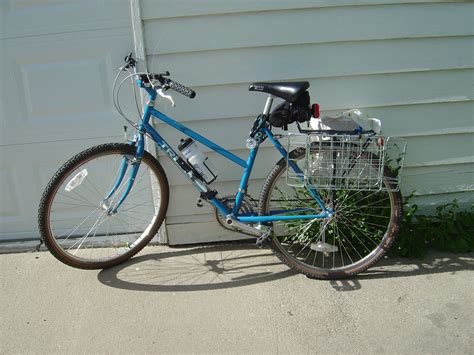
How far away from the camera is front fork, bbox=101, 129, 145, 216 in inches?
112

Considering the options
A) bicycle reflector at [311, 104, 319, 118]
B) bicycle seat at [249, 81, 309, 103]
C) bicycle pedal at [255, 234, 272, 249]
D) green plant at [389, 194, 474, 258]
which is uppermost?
bicycle seat at [249, 81, 309, 103]

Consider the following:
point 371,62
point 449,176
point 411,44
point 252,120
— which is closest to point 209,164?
point 252,120

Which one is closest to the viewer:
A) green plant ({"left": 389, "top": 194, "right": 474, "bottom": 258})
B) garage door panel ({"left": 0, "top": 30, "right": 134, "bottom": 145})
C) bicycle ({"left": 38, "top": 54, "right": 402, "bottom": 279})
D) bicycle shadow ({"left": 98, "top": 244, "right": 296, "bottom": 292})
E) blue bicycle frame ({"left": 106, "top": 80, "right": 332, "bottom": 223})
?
bicycle ({"left": 38, "top": 54, "right": 402, "bottom": 279})

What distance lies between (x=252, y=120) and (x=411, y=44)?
46.4 inches

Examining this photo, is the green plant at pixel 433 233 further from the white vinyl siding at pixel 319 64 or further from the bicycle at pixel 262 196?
the white vinyl siding at pixel 319 64

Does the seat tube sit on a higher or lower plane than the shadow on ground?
higher

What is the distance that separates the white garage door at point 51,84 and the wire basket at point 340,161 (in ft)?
4.38

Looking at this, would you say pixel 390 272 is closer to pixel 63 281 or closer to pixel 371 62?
pixel 371 62

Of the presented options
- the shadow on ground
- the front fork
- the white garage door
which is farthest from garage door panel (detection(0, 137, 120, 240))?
the shadow on ground

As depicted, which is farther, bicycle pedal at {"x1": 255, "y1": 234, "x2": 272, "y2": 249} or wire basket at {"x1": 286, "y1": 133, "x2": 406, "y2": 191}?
bicycle pedal at {"x1": 255, "y1": 234, "x2": 272, "y2": 249}

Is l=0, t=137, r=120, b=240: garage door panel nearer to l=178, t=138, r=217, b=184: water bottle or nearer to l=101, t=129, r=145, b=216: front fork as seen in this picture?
l=101, t=129, r=145, b=216: front fork

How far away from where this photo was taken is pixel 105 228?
3424mm

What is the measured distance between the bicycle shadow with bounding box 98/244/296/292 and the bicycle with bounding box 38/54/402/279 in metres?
0.13

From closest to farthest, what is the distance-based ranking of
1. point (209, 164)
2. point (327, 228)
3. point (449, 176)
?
1. point (209, 164)
2. point (327, 228)
3. point (449, 176)
